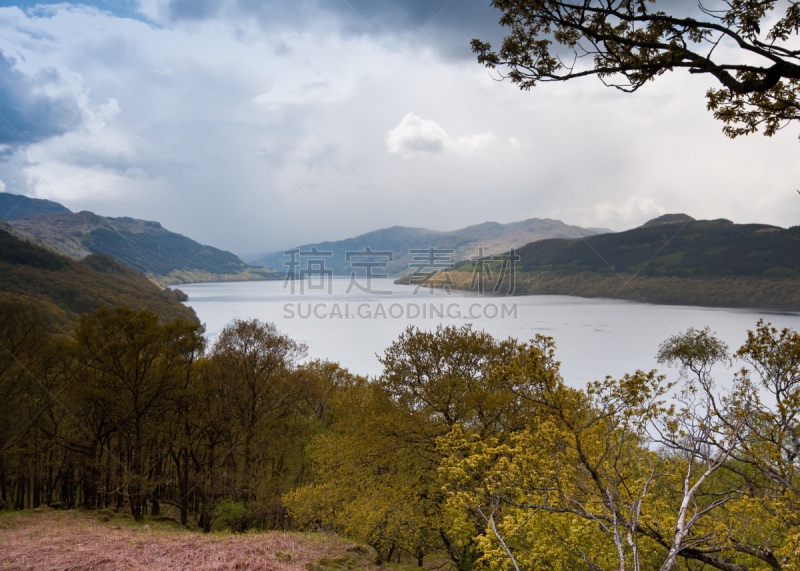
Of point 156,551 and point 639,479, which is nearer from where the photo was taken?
point 639,479

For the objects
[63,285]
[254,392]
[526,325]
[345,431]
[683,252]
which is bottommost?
[526,325]

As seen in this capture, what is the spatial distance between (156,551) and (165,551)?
0.60ft

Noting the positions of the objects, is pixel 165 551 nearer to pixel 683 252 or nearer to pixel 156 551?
pixel 156 551

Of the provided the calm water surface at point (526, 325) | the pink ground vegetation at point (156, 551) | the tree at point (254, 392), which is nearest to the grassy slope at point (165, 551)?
the pink ground vegetation at point (156, 551)

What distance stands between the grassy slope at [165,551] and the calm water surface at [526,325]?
2571cm

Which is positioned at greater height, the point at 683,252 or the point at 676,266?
the point at 683,252

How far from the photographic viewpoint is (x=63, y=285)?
66188 mm

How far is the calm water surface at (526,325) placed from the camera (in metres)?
40.7

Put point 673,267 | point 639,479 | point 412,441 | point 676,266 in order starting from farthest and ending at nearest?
point 676,266 → point 673,267 → point 412,441 → point 639,479

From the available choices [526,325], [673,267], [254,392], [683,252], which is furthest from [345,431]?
[683,252]

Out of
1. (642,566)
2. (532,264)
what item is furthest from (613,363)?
(532,264)

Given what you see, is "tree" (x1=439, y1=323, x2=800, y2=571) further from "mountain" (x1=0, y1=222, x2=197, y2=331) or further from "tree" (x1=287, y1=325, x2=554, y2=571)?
"mountain" (x1=0, y1=222, x2=197, y2=331)

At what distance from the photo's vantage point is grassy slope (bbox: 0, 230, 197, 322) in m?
60.3

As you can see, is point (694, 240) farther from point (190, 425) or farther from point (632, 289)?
point (190, 425)
